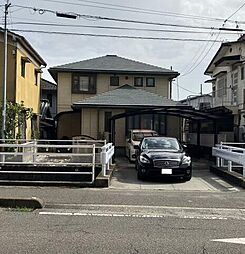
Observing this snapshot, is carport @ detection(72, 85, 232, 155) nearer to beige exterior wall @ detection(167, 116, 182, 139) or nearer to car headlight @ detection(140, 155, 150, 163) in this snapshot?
beige exterior wall @ detection(167, 116, 182, 139)

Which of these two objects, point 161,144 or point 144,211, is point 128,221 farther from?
point 161,144

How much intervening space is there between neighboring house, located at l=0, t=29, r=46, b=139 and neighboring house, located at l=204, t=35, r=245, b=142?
1179 centimetres

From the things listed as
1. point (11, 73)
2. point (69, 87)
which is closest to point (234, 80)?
point (69, 87)

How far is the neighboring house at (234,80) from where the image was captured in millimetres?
24094

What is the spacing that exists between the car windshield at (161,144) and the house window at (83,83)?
14.8 m

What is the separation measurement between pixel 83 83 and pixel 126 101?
7509 millimetres

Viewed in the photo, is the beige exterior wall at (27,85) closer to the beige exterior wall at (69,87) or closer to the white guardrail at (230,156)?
the beige exterior wall at (69,87)

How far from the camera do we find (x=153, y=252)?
571 centimetres

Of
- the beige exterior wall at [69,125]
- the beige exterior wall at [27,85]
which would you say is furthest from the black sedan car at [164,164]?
the beige exterior wall at [69,125]

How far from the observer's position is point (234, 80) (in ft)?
87.5

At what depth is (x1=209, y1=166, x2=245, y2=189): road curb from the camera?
40.4 ft

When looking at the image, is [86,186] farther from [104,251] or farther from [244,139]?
[244,139]

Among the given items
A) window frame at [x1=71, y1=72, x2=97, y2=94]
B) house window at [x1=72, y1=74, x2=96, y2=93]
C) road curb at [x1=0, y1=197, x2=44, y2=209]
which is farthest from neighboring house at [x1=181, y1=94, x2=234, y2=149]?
road curb at [x1=0, y1=197, x2=44, y2=209]

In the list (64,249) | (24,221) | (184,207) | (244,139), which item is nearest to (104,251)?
(64,249)
